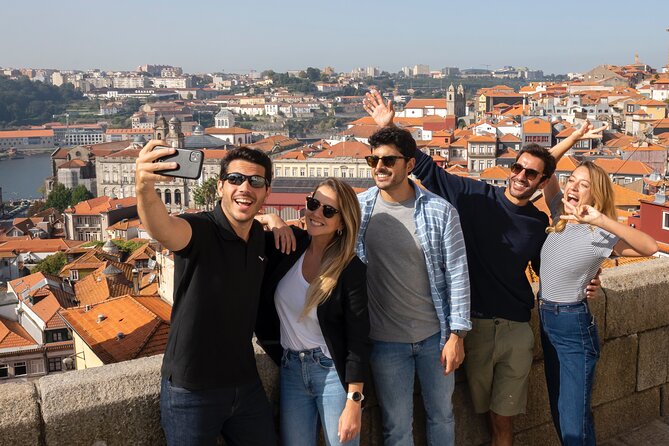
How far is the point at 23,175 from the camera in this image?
77.7m

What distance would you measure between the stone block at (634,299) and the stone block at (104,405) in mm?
1486

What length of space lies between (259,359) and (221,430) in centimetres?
22

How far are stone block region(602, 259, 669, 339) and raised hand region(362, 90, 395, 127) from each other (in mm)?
893

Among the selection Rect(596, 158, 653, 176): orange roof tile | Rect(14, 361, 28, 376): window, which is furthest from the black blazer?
Rect(596, 158, 653, 176): orange roof tile

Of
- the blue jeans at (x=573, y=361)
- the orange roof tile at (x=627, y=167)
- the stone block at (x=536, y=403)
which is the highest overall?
the blue jeans at (x=573, y=361)

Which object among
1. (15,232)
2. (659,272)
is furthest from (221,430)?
(15,232)

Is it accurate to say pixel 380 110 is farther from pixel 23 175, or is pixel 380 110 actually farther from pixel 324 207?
pixel 23 175

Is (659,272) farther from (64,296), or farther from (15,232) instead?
(15,232)

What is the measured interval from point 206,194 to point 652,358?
42.8 meters

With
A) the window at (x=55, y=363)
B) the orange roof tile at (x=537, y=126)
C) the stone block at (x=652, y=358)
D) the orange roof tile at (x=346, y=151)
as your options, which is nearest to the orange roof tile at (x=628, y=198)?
the window at (x=55, y=363)

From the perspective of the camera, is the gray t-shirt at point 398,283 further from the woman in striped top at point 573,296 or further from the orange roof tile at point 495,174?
the orange roof tile at point 495,174

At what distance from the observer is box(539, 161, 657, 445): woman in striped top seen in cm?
199

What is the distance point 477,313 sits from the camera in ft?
6.77

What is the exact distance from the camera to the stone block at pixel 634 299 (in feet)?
7.88
